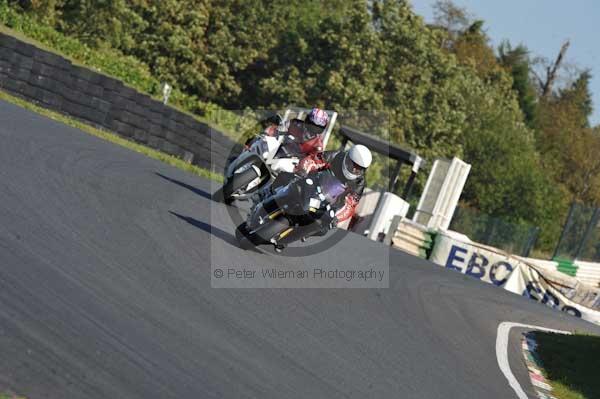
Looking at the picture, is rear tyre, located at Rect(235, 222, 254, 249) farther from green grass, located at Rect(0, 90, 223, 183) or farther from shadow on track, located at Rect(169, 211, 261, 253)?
green grass, located at Rect(0, 90, 223, 183)

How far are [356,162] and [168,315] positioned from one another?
4022 mm

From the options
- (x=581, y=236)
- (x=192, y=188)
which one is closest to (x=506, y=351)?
(x=192, y=188)

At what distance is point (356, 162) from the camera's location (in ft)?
34.1

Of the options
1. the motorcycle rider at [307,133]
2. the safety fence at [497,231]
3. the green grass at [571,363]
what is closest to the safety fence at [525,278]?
the green grass at [571,363]

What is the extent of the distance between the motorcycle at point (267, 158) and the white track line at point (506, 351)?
3.14 m

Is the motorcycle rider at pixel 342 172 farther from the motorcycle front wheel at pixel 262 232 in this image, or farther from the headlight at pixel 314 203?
the motorcycle front wheel at pixel 262 232

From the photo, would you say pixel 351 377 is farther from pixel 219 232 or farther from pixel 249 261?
pixel 219 232

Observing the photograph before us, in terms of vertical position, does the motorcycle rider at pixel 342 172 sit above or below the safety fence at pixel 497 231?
above

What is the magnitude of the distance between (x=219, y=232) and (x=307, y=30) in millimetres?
39268

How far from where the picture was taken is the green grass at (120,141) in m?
19.9

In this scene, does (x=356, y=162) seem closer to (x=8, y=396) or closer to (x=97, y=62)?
(x=8, y=396)

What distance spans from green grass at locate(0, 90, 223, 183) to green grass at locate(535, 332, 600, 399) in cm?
897

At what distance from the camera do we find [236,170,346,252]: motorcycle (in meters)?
10.6

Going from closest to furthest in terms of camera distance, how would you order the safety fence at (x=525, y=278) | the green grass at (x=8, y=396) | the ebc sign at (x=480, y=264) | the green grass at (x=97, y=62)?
1. the green grass at (x=8, y=396)
2. the safety fence at (x=525, y=278)
3. the ebc sign at (x=480, y=264)
4. the green grass at (x=97, y=62)
